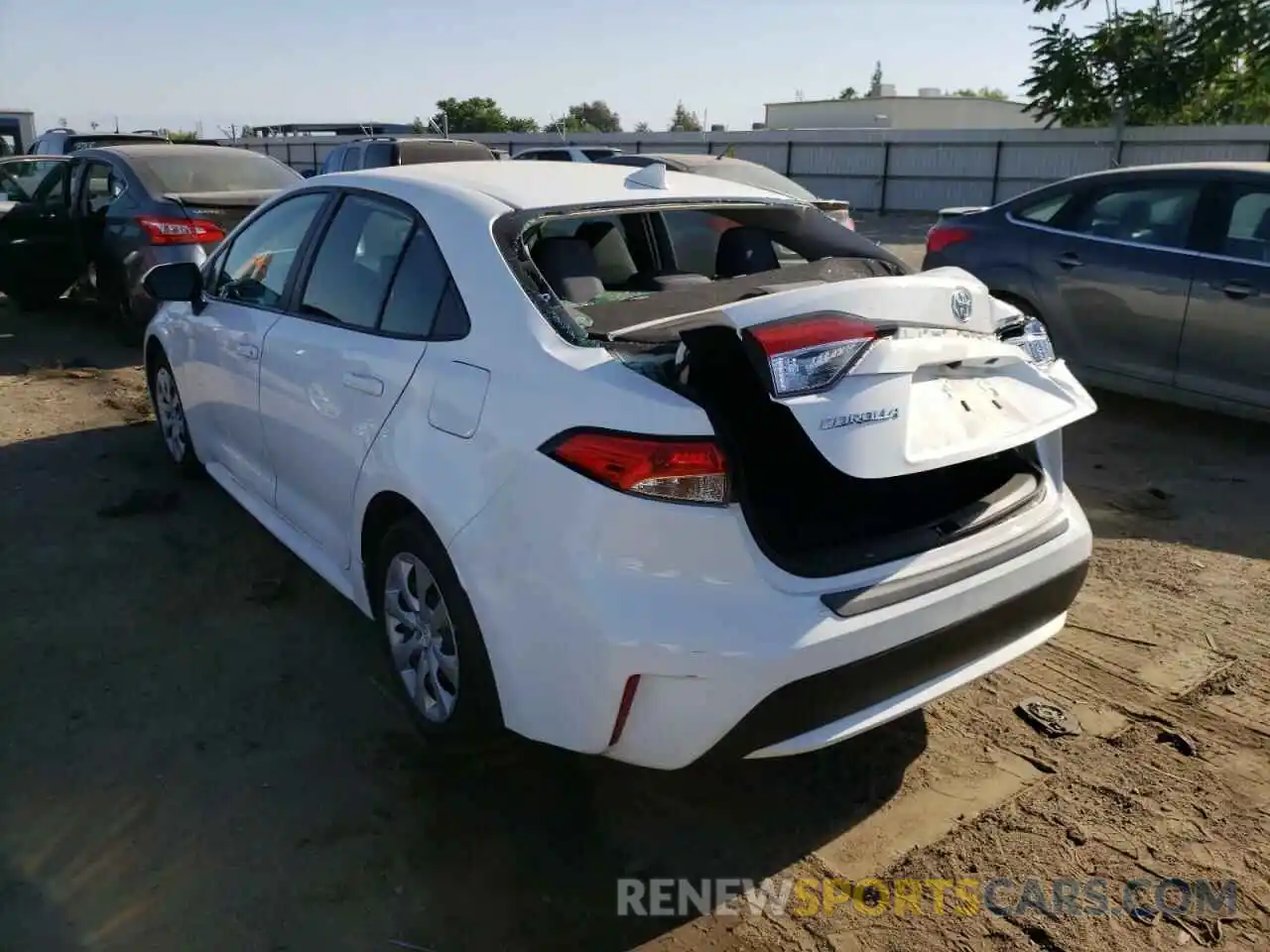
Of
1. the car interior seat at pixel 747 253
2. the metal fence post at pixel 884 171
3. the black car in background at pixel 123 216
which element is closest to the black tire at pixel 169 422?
the black car in background at pixel 123 216

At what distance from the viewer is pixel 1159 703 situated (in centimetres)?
341

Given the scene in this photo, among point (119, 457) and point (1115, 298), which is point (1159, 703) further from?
point (119, 457)

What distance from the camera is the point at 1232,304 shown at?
579 cm

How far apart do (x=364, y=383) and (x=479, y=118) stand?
54.9m

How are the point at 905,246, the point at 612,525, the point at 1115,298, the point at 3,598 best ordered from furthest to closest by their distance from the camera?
the point at 905,246, the point at 1115,298, the point at 3,598, the point at 612,525

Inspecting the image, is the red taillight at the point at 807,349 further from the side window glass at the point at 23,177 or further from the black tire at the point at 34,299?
the side window glass at the point at 23,177

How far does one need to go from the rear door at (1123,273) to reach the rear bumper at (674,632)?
4292 millimetres

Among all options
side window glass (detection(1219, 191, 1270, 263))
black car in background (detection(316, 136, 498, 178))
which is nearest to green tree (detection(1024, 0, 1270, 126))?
black car in background (detection(316, 136, 498, 178))

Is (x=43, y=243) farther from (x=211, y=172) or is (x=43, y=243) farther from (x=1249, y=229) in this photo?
(x=1249, y=229)

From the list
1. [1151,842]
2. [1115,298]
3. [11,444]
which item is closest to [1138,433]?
[1115,298]

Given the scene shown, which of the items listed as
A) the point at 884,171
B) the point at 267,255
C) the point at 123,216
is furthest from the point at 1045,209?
the point at 884,171

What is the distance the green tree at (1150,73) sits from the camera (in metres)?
23.6

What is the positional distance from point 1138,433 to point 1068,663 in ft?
10.9

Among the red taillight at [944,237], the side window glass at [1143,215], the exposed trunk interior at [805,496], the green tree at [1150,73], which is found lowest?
the exposed trunk interior at [805,496]
